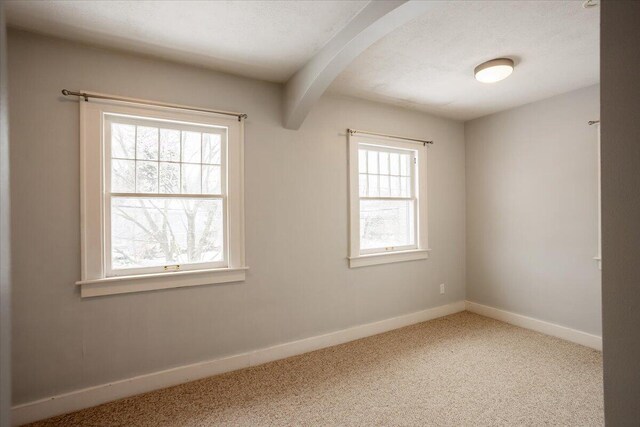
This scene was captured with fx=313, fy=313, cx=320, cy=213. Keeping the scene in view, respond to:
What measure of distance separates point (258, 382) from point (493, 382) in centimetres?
191

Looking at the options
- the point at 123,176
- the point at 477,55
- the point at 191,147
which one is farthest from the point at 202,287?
the point at 477,55

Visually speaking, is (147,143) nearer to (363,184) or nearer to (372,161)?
(363,184)

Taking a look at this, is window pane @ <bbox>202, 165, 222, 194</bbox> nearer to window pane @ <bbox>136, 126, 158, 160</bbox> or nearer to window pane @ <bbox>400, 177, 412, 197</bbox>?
window pane @ <bbox>136, 126, 158, 160</bbox>

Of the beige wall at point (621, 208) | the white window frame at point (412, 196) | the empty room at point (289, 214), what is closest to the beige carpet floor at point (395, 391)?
the empty room at point (289, 214)

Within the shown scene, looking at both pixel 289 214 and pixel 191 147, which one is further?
pixel 289 214

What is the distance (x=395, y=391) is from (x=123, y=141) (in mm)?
2876

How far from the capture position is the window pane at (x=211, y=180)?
2.75 m

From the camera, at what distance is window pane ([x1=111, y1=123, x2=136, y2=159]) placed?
7.96ft

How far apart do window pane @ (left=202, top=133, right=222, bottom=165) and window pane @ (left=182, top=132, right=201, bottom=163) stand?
0.05 metres

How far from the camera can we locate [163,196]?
253 cm

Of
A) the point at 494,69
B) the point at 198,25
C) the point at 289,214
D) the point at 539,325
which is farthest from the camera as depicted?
the point at 539,325

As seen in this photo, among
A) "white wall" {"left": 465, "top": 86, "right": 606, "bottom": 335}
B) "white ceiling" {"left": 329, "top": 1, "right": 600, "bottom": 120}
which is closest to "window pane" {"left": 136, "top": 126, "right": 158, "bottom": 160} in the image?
"white ceiling" {"left": 329, "top": 1, "right": 600, "bottom": 120}

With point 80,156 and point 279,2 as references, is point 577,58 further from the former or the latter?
point 80,156

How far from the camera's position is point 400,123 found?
3.82m
